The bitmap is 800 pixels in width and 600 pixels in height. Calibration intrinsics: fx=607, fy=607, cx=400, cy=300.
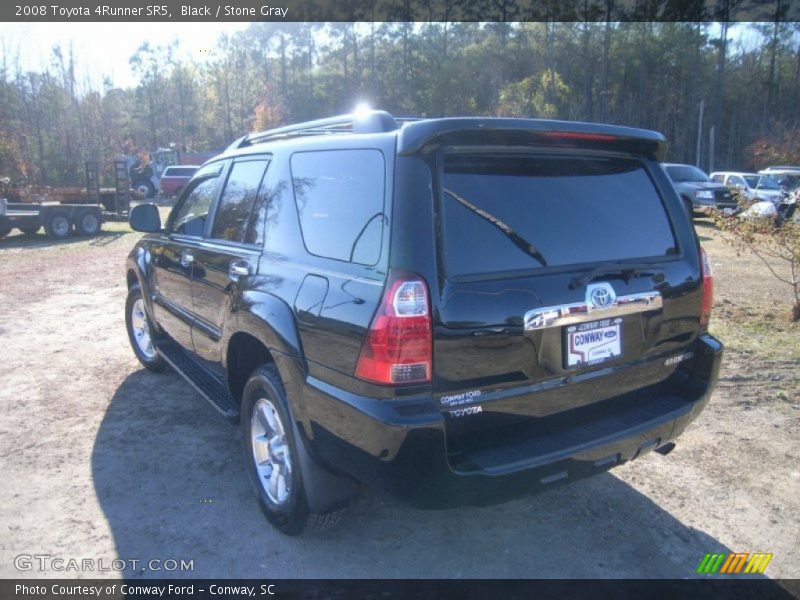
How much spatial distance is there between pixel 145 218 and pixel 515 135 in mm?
3461

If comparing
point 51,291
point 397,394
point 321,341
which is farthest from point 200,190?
point 51,291

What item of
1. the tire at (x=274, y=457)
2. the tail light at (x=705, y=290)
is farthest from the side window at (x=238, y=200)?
the tail light at (x=705, y=290)

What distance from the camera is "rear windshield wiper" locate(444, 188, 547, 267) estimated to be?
2533 mm

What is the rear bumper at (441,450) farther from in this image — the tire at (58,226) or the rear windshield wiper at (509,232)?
the tire at (58,226)

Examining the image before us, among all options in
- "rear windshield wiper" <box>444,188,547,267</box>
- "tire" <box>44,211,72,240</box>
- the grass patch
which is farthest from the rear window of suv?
"tire" <box>44,211,72,240</box>

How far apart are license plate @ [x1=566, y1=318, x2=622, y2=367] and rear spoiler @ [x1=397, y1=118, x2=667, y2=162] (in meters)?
0.83

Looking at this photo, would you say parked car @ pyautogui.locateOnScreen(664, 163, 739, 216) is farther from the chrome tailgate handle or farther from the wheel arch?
the wheel arch

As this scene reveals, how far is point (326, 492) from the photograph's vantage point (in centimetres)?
282

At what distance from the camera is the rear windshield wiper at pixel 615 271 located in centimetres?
261

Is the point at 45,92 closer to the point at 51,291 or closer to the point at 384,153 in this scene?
the point at 51,291

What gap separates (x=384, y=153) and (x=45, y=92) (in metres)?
51.5

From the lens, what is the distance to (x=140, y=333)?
577 centimetres

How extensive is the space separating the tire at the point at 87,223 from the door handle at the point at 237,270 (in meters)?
16.1

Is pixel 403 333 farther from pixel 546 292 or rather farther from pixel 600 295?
pixel 600 295
